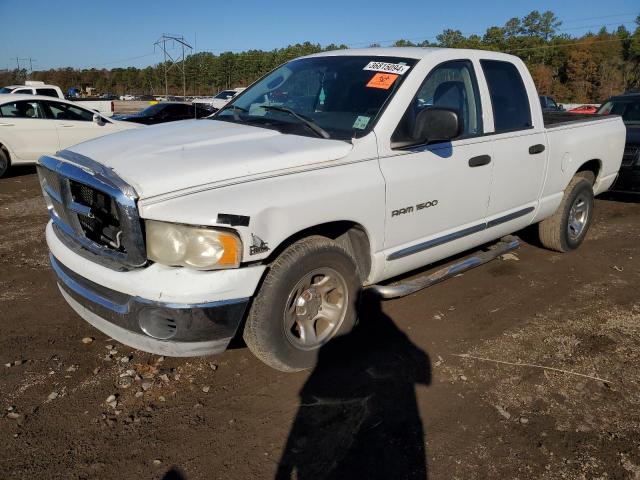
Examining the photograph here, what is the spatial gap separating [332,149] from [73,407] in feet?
6.75

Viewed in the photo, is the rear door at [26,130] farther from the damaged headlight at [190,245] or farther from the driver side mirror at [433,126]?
the driver side mirror at [433,126]

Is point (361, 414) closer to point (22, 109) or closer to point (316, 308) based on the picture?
point (316, 308)

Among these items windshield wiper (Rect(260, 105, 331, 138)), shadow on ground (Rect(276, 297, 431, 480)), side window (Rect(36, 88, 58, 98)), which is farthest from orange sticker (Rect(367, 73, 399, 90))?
side window (Rect(36, 88, 58, 98))

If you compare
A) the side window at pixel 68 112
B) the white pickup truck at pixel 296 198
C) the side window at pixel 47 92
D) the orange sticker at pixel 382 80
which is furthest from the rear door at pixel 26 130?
the orange sticker at pixel 382 80

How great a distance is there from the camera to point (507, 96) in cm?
442

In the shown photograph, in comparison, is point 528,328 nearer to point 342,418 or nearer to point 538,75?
point 342,418

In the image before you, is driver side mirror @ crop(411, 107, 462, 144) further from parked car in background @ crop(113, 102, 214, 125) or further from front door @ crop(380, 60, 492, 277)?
parked car in background @ crop(113, 102, 214, 125)

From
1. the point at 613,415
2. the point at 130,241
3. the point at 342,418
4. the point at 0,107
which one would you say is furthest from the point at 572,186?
the point at 0,107

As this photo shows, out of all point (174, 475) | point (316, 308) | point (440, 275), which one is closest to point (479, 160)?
point (440, 275)

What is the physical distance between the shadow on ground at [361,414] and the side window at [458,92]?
66.9 inches

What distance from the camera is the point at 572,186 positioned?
531cm

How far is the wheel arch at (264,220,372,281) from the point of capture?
315cm

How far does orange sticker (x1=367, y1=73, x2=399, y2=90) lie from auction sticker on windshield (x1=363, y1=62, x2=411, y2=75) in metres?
0.05

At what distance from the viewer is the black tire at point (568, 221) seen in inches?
209
